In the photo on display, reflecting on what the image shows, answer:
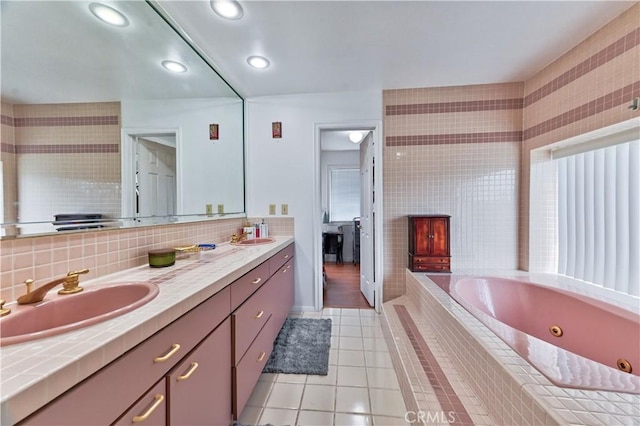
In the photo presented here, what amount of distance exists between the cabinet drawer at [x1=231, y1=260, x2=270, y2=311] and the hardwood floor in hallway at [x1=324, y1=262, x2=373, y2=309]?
55.5 inches

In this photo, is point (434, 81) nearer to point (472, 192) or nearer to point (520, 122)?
point (520, 122)

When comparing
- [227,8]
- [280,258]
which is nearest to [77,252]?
[280,258]

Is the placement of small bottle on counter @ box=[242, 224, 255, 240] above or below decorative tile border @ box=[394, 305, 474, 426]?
above

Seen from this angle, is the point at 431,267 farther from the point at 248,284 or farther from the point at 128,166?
the point at 128,166

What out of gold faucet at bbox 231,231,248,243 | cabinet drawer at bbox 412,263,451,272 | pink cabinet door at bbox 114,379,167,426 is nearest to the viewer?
pink cabinet door at bbox 114,379,167,426

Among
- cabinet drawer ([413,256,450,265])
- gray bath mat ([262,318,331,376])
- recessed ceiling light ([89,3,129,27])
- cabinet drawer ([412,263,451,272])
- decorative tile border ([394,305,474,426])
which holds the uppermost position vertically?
recessed ceiling light ([89,3,129,27])

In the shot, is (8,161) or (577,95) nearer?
(8,161)

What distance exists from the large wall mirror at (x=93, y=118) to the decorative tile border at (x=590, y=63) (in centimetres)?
288

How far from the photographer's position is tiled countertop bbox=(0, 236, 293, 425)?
16.8 inches

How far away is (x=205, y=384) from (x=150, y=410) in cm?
30

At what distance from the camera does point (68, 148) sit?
39.1 inches

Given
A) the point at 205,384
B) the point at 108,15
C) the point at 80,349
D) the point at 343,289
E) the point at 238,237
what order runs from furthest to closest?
the point at 343,289 → the point at 238,237 → the point at 108,15 → the point at 205,384 → the point at 80,349

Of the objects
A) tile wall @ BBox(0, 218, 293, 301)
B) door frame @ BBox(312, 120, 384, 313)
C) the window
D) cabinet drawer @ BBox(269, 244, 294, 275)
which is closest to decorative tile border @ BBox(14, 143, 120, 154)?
tile wall @ BBox(0, 218, 293, 301)

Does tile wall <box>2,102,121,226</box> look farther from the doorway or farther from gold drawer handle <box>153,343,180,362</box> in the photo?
gold drawer handle <box>153,343,180,362</box>
